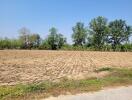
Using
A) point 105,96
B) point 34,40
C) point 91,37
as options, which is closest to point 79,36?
point 91,37

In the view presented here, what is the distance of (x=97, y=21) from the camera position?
86125 mm

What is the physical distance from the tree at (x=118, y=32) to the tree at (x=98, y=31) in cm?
355

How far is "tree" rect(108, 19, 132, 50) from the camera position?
279ft

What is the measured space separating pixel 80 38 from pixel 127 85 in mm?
77857

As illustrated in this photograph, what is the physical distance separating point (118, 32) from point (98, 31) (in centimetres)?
892

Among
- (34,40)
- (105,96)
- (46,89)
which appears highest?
(34,40)

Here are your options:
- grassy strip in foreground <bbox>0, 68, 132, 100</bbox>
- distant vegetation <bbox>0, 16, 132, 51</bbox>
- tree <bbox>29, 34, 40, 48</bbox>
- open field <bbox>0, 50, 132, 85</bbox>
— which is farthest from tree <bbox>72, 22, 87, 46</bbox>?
Answer: grassy strip in foreground <bbox>0, 68, 132, 100</bbox>

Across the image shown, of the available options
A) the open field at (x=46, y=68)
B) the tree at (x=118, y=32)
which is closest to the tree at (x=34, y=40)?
the tree at (x=118, y=32)

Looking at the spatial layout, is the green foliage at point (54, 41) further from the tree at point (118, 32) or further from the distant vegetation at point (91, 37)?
the tree at point (118, 32)

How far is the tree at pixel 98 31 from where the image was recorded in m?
82.9

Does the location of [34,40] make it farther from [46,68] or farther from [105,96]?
[105,96]

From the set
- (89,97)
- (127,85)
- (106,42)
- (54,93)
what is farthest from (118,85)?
(106,42)

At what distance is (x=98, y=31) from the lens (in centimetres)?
8481

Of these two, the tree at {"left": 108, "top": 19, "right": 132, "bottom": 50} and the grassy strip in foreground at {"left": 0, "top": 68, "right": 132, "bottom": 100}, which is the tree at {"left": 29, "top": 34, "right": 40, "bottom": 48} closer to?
the tree at {"left": 108, "top": 19, "right": 132, "bottom": 50}
